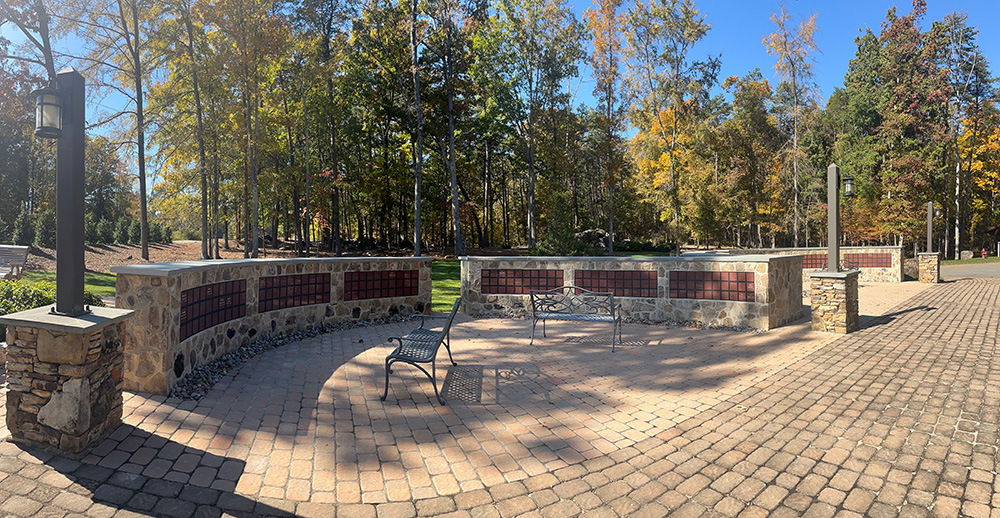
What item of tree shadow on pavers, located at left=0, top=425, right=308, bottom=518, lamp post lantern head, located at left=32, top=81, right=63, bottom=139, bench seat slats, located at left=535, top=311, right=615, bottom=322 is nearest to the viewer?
tree shadow on pavers, located at left=0, top=425, right=308, bottom=518

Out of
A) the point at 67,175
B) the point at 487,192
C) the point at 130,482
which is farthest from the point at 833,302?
the point at 487,192

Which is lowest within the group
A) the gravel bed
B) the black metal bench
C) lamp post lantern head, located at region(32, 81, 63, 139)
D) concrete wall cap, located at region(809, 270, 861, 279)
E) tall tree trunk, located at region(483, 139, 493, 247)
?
the gravel bed

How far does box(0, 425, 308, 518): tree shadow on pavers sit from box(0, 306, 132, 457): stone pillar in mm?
112

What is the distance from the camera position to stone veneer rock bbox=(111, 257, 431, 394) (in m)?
4.12

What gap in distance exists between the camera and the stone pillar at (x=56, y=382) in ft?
9.68

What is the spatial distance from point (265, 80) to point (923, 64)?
126 ft

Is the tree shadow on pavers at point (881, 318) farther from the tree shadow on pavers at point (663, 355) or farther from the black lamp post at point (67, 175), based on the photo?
the black lamp post at point (67, 175)

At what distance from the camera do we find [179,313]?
174 inches

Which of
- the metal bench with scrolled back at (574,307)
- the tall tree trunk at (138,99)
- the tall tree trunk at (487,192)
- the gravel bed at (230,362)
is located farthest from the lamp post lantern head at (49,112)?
the tall tree trunk at (487,192)

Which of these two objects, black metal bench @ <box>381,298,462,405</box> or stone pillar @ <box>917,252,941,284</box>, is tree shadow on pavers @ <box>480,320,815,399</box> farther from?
stone pillar @ <box>917,252,941,284</box>

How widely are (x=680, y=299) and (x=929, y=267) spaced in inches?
587

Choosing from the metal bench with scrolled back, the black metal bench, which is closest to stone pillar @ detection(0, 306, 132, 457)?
the black metal bench

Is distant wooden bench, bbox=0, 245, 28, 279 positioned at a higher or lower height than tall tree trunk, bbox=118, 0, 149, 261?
lower

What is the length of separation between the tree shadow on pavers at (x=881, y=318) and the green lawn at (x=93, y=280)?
15740mm
